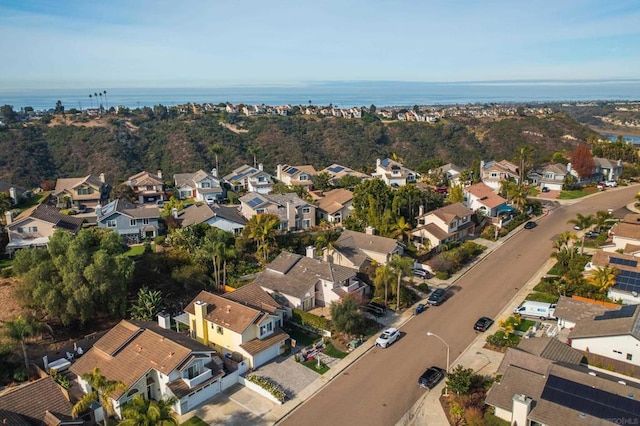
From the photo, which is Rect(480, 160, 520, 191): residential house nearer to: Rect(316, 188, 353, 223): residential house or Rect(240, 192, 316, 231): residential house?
Rect(316, 188, 353, 223): residential house

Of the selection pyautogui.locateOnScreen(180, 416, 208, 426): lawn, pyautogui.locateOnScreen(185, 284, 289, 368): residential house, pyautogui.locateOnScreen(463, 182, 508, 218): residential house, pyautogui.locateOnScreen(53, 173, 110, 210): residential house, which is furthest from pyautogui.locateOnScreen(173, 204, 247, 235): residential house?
pyautogui.locateOnScreen(463, 182, 508, 218): residential house

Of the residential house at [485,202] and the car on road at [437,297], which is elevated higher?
the residential house at [485,202]

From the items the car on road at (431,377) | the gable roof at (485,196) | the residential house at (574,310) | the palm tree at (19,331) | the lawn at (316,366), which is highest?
the gable roof at (485,196)

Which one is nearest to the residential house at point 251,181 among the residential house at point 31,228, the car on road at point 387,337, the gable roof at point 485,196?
the gable roof at point 485,196

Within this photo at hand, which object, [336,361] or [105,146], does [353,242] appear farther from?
[105,146]

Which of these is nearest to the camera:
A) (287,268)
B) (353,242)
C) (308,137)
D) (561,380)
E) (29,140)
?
(561,380)

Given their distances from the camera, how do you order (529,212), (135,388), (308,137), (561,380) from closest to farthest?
(561,380), (135,388), (529,212), (308,137)

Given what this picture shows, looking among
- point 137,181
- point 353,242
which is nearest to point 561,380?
point 353,242

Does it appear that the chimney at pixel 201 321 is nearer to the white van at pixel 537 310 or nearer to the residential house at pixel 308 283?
the residential house at pixel 308 283
